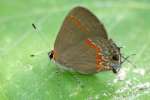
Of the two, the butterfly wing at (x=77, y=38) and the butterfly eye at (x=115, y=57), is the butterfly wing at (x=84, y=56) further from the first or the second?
the butterfly eye at (x=115, y=57)

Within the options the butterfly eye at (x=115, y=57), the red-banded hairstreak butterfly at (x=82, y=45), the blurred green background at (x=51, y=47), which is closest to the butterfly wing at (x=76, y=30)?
the red-banded hairstreak butterfly at (x=82, y=45)

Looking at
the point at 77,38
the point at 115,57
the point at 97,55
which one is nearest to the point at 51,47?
the point at 77,38

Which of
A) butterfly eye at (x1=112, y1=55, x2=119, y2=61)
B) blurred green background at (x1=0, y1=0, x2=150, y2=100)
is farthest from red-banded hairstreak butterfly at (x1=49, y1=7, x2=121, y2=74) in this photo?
blurred green background at (x1=0, y1=0, x2=150, y2=100)

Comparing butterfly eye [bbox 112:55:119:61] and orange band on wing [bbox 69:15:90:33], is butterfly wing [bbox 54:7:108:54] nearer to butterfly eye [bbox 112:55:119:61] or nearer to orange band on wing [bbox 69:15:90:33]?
orange band on wing [bbox 69:15:90:33]

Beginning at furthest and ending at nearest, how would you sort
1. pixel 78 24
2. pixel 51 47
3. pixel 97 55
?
1. pixel 51 47
2. pixel 78 24
3. pixel 97 55

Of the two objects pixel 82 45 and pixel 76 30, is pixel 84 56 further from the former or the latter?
pixel 76 30
